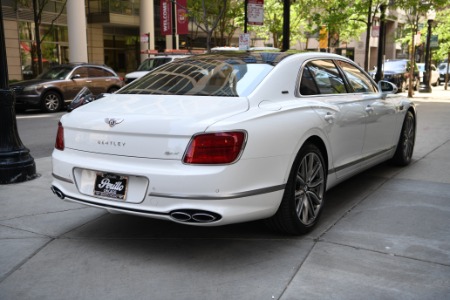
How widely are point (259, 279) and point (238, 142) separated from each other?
3.15 ft

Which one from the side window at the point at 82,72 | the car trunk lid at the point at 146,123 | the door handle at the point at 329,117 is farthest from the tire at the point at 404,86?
the car trunk lid at the point at 146,123

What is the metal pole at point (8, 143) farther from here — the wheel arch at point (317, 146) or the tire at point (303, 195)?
the wheel arch at point (317, 146)

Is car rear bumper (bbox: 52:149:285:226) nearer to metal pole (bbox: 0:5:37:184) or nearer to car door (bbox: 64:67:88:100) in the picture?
metal pole (bbox: 0:5:37:184)

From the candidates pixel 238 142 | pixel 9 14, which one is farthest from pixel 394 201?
pixel 9 14

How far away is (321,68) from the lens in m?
4.99

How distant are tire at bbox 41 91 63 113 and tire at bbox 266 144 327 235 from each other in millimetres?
13127

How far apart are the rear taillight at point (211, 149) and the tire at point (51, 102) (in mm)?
13518

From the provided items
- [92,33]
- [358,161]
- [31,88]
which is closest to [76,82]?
[31,88]

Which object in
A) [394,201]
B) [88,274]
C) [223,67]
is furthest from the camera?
[394,201]

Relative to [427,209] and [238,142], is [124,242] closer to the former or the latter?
[238,142]

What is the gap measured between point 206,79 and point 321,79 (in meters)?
1.25

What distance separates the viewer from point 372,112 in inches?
219

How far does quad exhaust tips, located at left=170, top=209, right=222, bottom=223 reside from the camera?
3.45m

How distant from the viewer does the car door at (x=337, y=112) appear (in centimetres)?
461
